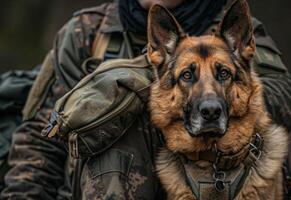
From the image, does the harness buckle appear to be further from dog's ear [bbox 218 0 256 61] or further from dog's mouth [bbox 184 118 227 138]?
dog's ear [bbox 218 0 256 61]

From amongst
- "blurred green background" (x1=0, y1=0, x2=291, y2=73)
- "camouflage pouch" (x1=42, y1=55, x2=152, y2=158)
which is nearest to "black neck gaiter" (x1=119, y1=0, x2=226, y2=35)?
"camouflage pouch" (x1=42, y1=55, x2=152, y2=158)

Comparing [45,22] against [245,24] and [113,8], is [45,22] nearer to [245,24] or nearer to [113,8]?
[113,8]

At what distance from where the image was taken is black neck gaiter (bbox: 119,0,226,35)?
4.84 meters

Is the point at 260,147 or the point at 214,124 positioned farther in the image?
the point at 260,147

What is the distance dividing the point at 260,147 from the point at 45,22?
7.24 m

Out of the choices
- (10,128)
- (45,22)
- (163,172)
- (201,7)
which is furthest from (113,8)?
(45,22)

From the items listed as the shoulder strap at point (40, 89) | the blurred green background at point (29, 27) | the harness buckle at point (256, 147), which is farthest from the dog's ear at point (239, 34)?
the blurred green background at point (29, 27)

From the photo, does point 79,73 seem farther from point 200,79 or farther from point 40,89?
point 200,79

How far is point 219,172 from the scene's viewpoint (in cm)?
410

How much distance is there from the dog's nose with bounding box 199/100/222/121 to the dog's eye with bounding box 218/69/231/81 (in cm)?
17

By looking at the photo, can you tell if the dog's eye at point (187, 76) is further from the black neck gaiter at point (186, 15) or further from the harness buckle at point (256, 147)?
the black neck gaiter at point (186, 15)

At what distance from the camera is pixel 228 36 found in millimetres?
4223

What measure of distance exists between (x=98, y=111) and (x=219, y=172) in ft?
2.02

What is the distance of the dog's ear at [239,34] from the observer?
4195mm
